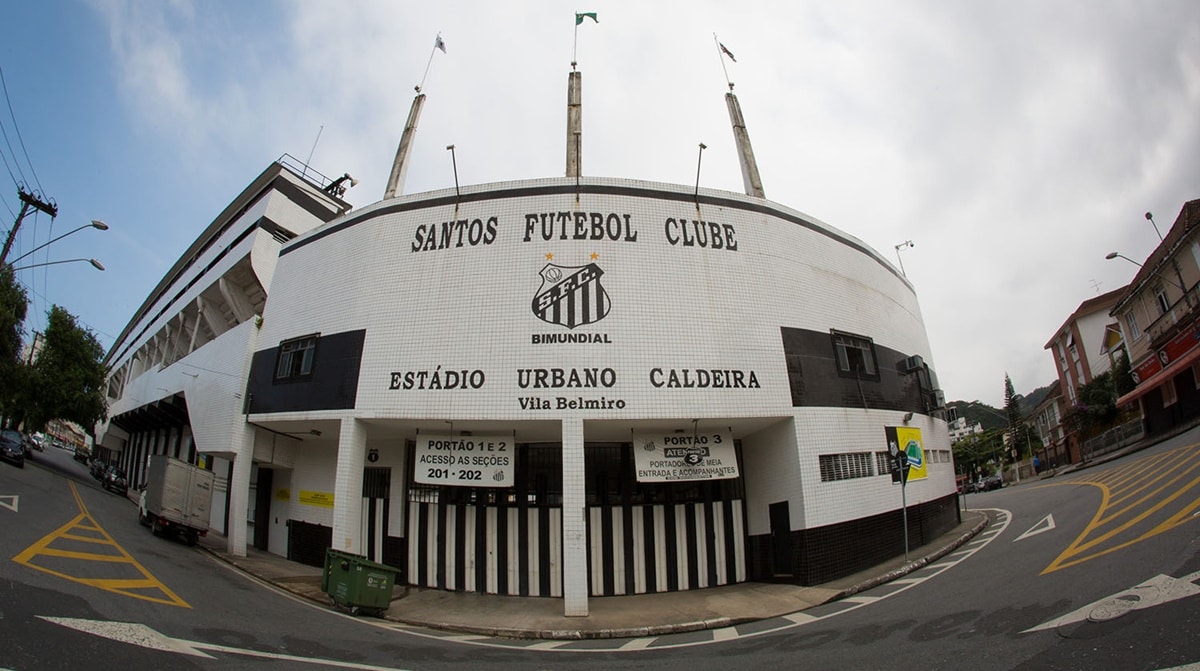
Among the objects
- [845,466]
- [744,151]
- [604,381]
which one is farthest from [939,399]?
[604,381]

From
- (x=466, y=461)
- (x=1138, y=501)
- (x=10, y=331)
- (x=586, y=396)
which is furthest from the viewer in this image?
(x=10, y=331)

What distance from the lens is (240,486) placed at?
1644 centimetres

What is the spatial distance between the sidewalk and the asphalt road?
554mm

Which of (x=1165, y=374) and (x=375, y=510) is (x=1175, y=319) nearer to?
(x=1165, y=374)

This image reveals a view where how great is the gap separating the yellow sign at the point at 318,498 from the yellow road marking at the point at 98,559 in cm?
491

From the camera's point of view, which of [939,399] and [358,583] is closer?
→ [358,583]

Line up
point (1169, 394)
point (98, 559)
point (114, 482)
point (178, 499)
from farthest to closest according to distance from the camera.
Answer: point (114, 482)
point (1169, 394)
point (178, 499)
point (98, 559)

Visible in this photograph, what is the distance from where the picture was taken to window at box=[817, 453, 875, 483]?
13.8 metres

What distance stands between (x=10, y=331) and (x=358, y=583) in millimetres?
28513

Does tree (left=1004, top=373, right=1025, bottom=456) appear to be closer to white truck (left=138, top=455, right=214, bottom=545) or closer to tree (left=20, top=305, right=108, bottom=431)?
white truck (left=138, top=455, right=214, bottom=545)

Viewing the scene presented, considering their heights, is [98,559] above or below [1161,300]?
below

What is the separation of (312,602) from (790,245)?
16.7 meters

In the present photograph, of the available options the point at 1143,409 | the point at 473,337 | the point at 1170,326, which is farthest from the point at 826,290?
the point at 1143,409

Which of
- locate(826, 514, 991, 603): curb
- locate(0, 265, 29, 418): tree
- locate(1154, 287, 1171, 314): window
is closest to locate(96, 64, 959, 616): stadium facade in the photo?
locate(826, 514, 991, 603): curb
